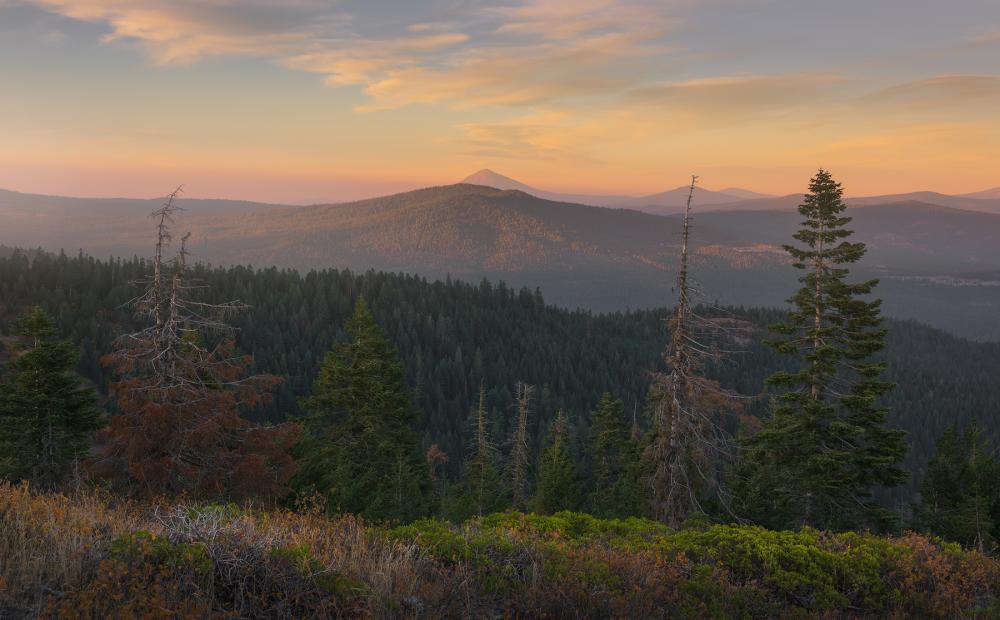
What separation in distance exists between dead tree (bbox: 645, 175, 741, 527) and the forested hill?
2176 inches

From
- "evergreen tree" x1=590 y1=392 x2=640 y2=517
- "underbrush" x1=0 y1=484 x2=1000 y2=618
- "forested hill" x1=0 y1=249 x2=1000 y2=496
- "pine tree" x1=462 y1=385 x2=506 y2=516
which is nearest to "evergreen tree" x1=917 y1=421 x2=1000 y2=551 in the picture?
"evergreen tree" x1=590 y1=392 x2=640 y2=517

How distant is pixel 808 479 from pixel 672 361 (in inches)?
216

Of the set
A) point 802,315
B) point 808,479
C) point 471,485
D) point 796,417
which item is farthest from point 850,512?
point 471,485

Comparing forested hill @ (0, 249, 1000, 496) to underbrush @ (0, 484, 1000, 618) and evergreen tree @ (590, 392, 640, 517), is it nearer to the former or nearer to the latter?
evergreen tree @ (590, 392, 640, 517)

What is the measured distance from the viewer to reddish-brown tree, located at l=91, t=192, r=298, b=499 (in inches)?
564

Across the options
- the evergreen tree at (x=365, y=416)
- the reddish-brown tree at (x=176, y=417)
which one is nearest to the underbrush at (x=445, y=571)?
the reddish-brown tree at (x=176, y=417)

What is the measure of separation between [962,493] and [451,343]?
109 m

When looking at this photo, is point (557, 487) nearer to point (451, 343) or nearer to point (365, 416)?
point (365, 416)

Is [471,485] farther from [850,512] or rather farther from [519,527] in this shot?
[519,527]

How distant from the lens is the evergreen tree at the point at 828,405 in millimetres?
16922

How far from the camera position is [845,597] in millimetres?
8047

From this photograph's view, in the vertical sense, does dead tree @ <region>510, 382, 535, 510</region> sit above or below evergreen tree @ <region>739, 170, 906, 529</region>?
below

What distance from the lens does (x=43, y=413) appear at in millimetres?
20484

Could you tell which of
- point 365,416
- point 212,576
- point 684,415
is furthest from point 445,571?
point 365,416
